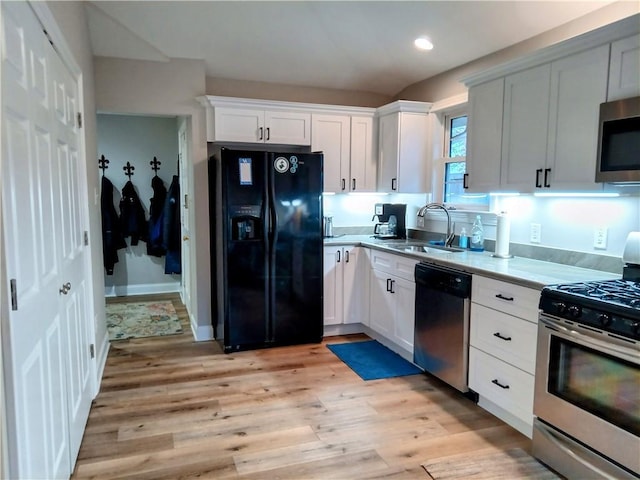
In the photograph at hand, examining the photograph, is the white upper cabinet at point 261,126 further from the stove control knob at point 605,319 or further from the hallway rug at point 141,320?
the stove control knob at point 605,319

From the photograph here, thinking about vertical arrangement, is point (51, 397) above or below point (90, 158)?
below

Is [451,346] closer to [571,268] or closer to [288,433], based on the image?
[571,268]

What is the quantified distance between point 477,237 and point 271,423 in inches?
83.9

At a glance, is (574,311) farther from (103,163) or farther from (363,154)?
(103,163)

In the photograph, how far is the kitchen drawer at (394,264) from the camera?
11.5ft

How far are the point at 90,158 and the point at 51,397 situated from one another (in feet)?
6.72

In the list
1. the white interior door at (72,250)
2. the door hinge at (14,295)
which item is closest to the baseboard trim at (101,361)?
the white interior door at (72,250)

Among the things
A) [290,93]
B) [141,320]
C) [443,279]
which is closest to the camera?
[443,279]

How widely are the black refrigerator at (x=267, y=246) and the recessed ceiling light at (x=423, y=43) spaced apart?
1213 millimetres

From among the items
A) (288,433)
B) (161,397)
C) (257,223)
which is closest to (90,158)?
(257,223)

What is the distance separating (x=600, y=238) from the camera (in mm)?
2713

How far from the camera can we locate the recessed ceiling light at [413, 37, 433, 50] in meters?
3.60

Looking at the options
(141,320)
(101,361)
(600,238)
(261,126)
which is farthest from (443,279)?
(141,320)

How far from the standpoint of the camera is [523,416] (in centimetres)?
250
